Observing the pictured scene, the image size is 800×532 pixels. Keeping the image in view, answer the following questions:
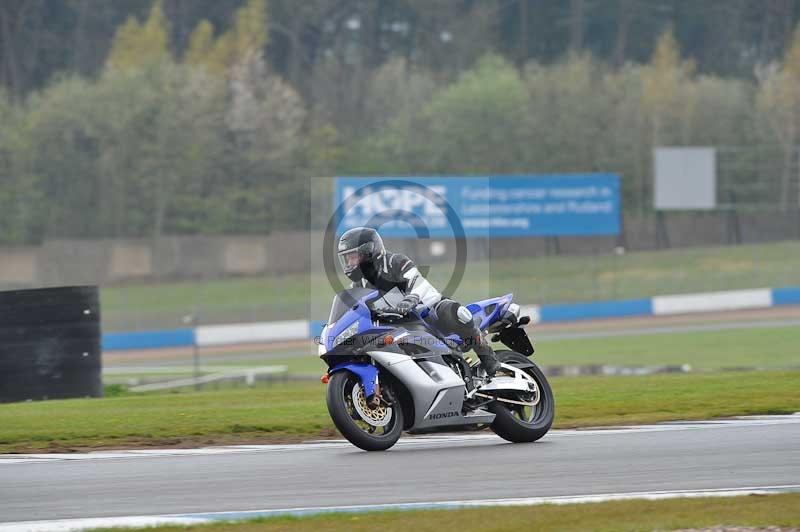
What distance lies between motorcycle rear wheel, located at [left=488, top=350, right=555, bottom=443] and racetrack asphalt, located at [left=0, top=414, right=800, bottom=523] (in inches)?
5.7

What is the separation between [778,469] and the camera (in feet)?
30.7

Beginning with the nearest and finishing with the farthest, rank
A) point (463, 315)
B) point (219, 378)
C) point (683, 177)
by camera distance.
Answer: point (463, 315), point (219, 378), point (683, 177)

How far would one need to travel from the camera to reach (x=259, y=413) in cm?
1405

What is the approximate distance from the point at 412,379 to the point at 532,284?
40359 mm

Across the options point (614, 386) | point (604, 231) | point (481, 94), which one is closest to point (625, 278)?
point (604, 231)

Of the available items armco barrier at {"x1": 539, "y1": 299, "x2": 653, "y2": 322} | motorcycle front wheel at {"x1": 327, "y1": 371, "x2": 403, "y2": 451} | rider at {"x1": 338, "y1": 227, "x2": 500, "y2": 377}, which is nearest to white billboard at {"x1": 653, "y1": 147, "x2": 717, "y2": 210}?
armco barrier at {"x1": 539, "y1": 299, "x2": 653, "y2": 322}

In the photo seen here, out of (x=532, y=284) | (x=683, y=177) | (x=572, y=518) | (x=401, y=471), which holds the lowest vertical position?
(x=532, y=284)

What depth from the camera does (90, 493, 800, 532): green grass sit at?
7453 millimetres

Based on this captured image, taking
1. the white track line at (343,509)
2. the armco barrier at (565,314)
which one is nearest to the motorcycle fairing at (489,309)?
the white track line at (343,509)

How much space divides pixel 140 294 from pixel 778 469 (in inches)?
2005

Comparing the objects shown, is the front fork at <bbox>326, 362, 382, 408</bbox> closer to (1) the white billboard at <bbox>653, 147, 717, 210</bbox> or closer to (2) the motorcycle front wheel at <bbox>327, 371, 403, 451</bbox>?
(2) the motorcycle front wheel at <bbox>327, 371, 403, 451</bbox>

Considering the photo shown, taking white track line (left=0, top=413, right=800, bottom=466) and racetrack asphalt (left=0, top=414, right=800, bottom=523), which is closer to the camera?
racetrack asphalt (left=0, top=414, right=800, bottom=523)

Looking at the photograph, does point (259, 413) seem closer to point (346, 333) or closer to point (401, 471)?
point (346, 333)

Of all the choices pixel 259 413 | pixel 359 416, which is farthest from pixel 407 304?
pixel 259 413
